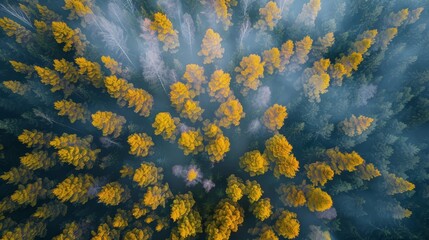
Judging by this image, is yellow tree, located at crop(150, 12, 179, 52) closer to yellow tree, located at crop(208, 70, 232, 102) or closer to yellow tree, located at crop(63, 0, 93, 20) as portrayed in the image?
yellow tree, located at crop(208, 70, 232, 102)

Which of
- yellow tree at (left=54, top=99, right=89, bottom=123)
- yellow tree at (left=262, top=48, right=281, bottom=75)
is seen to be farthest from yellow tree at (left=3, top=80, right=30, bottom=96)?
yellow tree at (left=262, top=48, right=281, bottom=75)

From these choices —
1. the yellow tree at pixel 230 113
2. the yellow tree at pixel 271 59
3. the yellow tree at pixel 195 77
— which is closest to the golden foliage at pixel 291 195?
the yellow tree at pixel 230 113

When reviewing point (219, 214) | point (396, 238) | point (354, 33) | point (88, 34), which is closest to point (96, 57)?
point (88, 34)

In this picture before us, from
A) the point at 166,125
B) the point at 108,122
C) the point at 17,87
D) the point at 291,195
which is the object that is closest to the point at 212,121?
the point at 166,125

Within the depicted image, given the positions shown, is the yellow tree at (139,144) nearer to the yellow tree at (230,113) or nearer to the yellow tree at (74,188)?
the yellow tree at (74,188)

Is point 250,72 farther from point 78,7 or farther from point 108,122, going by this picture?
point 78,7
